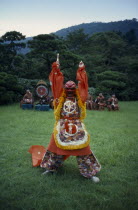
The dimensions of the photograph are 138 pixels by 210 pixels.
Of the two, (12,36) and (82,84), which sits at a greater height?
(12,36)

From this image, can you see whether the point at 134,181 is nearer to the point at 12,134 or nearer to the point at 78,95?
the point at 78,95

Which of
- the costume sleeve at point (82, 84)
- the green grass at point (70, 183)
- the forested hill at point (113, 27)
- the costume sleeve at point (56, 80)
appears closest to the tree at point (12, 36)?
the green grass at point (70, 183)

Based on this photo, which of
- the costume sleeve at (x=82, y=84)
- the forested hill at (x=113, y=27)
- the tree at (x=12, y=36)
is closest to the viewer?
the costume sleeve at (x=82, y=84)

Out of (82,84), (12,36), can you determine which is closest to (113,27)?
(12,36)

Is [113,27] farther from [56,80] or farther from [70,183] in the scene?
[70,183]

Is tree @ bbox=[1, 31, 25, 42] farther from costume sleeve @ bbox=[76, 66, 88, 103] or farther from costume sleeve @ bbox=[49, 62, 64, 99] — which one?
costume sleeve @ bbox=[76, 66, 88, 103]

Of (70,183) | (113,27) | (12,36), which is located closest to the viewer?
(70,183)

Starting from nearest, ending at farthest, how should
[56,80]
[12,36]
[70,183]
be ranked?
1. [70,183]
2. [56,80]
3. [12,36]

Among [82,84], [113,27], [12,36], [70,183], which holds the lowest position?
[70,183]

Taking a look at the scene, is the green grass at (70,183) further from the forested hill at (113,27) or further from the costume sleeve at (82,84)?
the forested hill at (113,27)

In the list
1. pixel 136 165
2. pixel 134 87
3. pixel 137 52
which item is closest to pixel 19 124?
pixel 136 165

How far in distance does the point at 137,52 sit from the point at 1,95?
61.2ft

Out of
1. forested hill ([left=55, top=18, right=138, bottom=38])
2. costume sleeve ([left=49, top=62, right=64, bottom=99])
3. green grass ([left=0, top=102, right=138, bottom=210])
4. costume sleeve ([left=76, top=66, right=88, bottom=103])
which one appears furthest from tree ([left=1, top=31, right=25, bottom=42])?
forested hill ([left=55, top=18, right=138, bottom=38])

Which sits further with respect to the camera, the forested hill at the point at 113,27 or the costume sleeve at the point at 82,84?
the forested hill at the point at 113,27
